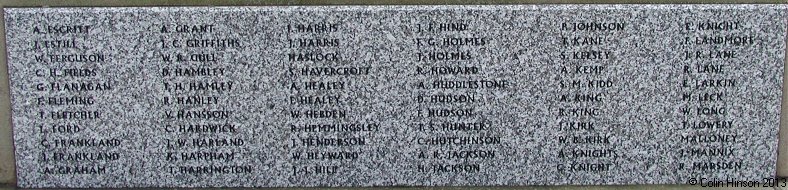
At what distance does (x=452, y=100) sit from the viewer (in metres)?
4.35

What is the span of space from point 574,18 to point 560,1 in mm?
123

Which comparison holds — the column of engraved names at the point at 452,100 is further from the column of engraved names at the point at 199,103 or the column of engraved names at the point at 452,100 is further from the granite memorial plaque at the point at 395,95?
the column of engraved names at the point at 199,103

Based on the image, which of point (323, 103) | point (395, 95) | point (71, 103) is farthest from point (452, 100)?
point (71, 103)

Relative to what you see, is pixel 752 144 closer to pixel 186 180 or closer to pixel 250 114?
pixel 250 114

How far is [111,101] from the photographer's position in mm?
4340

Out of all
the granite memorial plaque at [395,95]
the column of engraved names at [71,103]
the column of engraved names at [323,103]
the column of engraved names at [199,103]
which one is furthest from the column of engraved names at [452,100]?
the column of engraved names at [71,103]

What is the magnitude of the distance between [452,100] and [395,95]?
316mm

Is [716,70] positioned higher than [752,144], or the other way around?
[716,70]

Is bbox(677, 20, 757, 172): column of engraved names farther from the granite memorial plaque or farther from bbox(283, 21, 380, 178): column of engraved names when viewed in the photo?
bbox(283, 21, 380, 178): column of engraved names

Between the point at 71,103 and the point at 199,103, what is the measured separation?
70 cm

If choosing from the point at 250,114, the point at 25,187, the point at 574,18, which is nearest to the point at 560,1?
the point at 574,18

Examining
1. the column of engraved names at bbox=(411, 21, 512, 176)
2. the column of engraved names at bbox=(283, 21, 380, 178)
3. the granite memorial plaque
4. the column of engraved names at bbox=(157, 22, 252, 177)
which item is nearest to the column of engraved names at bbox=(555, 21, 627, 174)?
the granite memorial plaque

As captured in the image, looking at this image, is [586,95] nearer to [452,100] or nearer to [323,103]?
[452,100]

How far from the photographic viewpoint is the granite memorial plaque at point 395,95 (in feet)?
14.0
